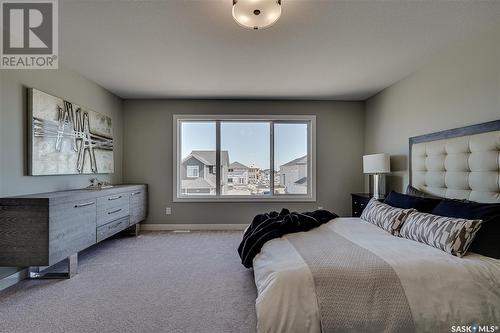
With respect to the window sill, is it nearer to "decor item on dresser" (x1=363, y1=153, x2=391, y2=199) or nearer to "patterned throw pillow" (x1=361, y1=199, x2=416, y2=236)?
"decor item on dresser" (x1=363, y1=153, x2=391, y2=199)

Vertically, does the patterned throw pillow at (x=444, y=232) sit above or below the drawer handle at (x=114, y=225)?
above

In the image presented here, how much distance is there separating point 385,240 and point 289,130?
2.96 metres

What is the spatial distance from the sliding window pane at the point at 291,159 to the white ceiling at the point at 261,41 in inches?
41.4

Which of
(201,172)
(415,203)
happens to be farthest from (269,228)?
(201,172)

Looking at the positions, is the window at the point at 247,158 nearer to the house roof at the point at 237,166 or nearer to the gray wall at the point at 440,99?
the house roof at the point at 237,166

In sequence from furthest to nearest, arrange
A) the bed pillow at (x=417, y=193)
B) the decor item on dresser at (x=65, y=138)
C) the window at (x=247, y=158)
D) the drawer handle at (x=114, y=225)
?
1. the window at (x=247, y=158)
2. the drawer handle at (x=114, y=225)
3. the bed pillow at (x=417, y=193)
4. the decor item on dresser at (x=65, y=138)

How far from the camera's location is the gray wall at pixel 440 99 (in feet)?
7.39

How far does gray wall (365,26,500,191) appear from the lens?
2252 millimetres

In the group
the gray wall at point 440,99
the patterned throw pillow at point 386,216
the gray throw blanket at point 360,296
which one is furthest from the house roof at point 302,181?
the gray throw blanket at point 360,296

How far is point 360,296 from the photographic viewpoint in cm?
142

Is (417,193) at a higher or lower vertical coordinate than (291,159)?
lower

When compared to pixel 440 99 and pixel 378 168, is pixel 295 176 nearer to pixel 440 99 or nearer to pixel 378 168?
pixel 378 168

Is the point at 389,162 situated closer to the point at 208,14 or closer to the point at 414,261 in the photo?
the point at 414,261

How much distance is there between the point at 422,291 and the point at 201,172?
3.80m
